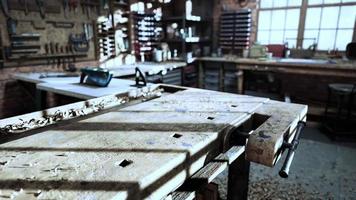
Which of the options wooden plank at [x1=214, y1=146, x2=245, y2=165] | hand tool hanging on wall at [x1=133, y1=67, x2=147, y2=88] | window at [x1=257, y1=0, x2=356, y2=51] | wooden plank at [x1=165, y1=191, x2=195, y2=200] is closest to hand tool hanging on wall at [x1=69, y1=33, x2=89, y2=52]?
hand tool hanging on wall at [x1=133, y1=67, x2=147, y2=88]

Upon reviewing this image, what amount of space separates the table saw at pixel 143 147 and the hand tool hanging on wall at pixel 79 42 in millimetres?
2188

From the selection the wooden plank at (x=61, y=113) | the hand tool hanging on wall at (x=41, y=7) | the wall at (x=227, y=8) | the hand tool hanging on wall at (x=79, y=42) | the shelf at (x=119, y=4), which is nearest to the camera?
the wooden plank at (x=61, y=113)

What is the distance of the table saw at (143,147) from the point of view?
71cm

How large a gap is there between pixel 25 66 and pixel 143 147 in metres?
2.76

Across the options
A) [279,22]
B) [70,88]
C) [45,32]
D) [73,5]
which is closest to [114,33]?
[73,5]

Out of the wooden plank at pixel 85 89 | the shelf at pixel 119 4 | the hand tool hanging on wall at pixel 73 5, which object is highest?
the shelf at pixel 119 4

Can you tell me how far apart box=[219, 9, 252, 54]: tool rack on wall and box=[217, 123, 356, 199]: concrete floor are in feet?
8.15

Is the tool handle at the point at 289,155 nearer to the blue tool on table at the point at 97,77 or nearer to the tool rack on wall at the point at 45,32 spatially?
the blue tool on table at the point at 97,77

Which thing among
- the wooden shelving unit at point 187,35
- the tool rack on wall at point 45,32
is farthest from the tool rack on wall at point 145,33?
the tool rack on wall at point 45,32

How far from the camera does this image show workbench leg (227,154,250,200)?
1358mm

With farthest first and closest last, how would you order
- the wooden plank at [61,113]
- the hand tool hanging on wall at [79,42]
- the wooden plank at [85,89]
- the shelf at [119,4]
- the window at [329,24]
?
the window at [329,24] → the shelf at [119,4] → the hand tool hanging on wall at [79,42] → the wooden plank at [85,89] → the wooden plank at [61,113]

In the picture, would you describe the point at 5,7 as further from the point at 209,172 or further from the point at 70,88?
the point at 209,172

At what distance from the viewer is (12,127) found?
1.20 meters

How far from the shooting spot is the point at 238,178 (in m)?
1.38
